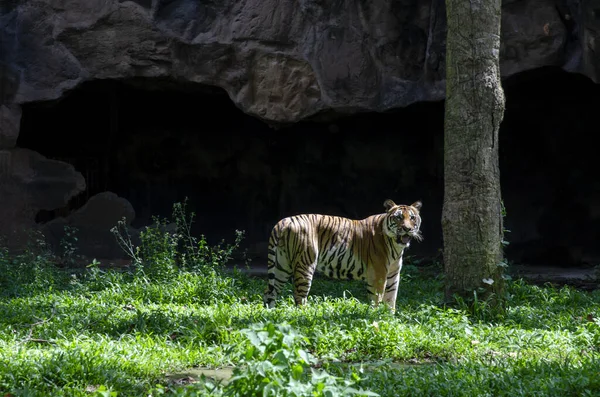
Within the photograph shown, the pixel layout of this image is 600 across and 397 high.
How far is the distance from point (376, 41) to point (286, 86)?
1355mm

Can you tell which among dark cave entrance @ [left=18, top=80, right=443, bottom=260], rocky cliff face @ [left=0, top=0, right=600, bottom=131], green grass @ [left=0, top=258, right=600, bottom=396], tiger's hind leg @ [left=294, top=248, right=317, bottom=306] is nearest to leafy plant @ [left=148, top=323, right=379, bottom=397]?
green grass @ [left=0, top=258, right=600, bottom=396]

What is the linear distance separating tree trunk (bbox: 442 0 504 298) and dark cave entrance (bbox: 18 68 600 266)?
5123 mm

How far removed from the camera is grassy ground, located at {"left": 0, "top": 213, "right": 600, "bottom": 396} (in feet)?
13.8

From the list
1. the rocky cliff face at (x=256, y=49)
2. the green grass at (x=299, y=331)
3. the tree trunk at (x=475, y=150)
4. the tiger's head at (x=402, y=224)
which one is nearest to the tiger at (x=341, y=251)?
the tiger's head at (x=402, y=224)

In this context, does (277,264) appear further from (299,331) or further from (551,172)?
(551,172)

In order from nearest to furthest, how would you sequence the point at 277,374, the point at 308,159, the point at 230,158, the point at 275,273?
1. the point at 277,374
2. the point at 275,273
3. the point at 308,159
4. the point at 230,158

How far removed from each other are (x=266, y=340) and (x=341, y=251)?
16.1ft

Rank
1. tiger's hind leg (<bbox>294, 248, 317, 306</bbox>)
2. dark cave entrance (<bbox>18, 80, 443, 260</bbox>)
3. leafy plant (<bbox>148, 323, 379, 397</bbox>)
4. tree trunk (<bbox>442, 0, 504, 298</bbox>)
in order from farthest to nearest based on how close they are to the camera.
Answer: dark cave entrance (<bbox>18, 80, 443, 260</bbox>)
tiger's hind leg (<bbox>294, 248, 317, 306</bbox>)
tree trunk (<bbox>442, 0, 504, 298</bbox>)
leafy plant (<bbox>148, 323, 379, 397</bbox>)

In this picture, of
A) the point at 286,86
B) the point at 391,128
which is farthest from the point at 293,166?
the point at 286,86

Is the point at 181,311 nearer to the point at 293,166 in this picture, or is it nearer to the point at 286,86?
the point at 286,86

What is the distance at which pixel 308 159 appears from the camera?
14.3 meters

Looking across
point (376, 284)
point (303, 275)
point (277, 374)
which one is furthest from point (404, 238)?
point (277, 374)

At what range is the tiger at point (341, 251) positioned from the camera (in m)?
8.12

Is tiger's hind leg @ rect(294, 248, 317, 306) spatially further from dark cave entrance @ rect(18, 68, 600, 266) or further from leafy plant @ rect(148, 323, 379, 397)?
dark cave entrance @ rect(18, 68, 600, 266)
